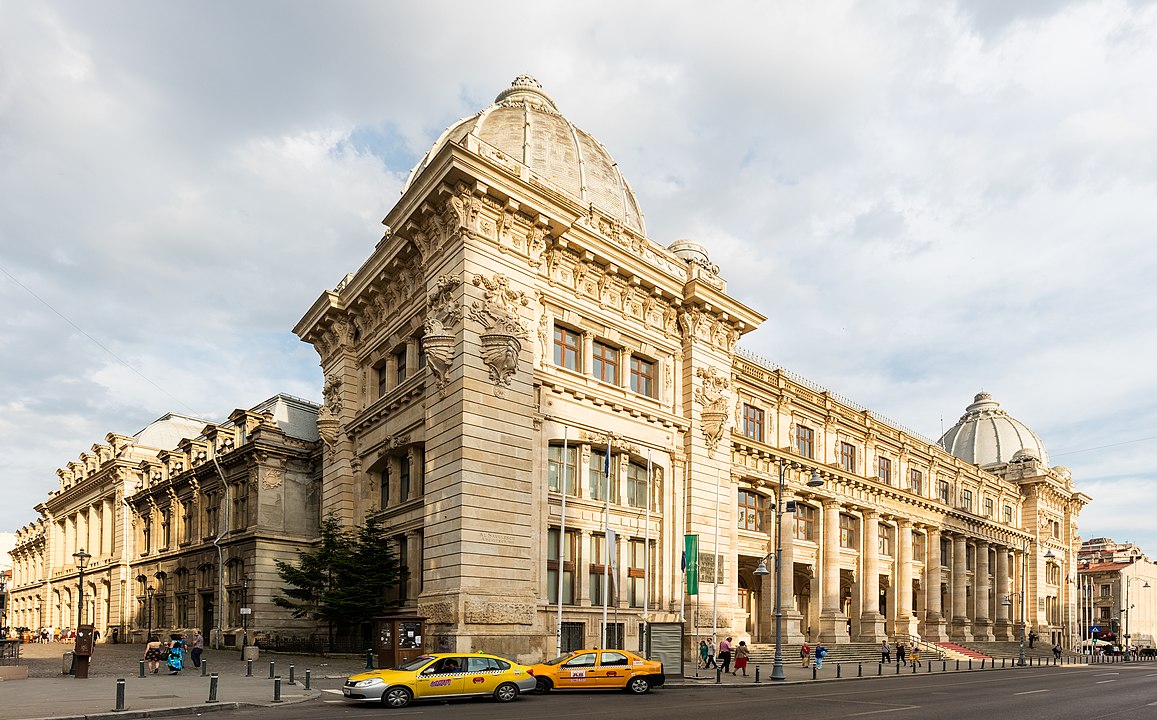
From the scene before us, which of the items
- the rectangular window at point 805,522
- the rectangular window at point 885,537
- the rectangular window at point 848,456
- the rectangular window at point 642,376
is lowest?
the rectangular window at point 885,537

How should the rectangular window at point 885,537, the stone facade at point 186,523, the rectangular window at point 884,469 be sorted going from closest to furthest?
the stone facade at point 186,523 < the rectangular window at point 885,537 < the rectangular window at point 884,469

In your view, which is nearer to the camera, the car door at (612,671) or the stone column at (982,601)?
the car door at (612,671)

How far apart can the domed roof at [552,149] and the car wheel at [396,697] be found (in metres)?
33.0

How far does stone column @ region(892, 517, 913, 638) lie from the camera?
63031mm

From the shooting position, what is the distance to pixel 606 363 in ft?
137

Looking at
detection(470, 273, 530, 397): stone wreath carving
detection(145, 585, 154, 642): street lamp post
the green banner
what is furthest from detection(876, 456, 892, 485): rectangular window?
detection(145, 585, 154, 642): street lamp post

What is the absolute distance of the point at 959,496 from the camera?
76.8 meters

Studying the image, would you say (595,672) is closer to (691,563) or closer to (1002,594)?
(691,563)

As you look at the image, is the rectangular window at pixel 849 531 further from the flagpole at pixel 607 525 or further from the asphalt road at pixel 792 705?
the flagpole at pixel 607 525

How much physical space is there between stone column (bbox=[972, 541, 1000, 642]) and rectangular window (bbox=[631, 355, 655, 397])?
47.9m

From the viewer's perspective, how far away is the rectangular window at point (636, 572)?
40.5m

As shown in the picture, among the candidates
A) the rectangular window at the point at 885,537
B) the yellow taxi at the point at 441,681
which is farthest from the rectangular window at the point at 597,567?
the rectangular window at the point at 885,537

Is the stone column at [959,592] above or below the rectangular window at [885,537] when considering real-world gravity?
below

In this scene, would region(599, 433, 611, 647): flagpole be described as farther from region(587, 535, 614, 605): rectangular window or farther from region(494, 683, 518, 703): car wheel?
region(494, 683, 518, 703): car wheel
